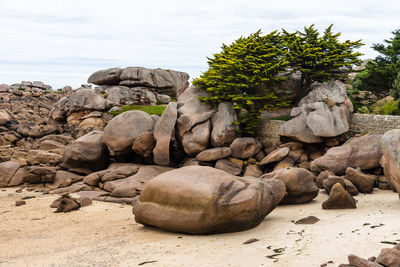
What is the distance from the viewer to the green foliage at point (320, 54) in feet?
78.8

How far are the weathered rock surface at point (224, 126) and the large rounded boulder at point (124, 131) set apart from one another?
15.4ft

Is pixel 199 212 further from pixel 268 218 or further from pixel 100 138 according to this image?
pixel 100 138

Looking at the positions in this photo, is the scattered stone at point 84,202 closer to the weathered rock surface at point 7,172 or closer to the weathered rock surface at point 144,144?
the weathered rock surface at point 144,144

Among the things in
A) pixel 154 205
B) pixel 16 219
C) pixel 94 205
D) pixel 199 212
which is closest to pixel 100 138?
pixel 94 205

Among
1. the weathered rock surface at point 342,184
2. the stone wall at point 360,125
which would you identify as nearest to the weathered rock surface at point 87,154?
the stone wall at point 360,125

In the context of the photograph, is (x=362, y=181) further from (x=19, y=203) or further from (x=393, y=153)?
(x=19, y=203)

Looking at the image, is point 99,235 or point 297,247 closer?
point 297,247

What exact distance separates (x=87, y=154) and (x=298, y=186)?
51.2ft

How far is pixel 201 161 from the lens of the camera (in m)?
23.4

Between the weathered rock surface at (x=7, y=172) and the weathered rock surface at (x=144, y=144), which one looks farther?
the weathered rock surface at (x=144, y=144)

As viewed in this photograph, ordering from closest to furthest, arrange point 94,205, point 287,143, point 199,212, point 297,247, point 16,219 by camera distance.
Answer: point 297,247
point 199,212
point 16,219
point 94,205
point 287,143

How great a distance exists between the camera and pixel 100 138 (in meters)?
26.0

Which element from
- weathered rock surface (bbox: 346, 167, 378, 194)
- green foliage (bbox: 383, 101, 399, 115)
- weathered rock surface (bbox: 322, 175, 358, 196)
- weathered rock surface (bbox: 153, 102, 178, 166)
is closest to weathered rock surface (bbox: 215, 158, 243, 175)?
weathered rock surface (bbox: 153, 102, 178, 166)

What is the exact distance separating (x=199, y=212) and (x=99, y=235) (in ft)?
12.8
